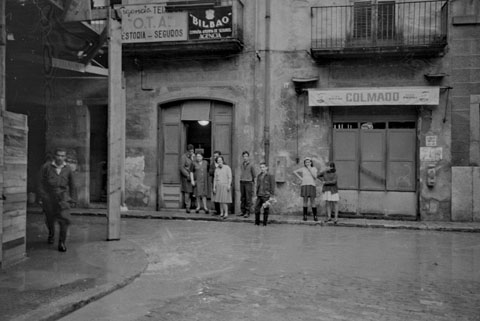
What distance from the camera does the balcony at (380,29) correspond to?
14.4 m

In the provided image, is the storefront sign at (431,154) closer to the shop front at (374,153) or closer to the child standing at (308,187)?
the shop front at (374,153)

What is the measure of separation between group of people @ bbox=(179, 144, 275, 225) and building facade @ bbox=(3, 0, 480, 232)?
669 mm

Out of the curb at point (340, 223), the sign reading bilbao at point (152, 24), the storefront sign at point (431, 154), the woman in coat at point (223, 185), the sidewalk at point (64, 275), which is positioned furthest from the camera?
the sign reading bilbao at point (152, 24)

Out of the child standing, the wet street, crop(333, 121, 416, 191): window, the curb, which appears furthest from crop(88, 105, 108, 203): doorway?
crop(333, 121, 416, 191): window

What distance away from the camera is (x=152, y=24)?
1577 cm

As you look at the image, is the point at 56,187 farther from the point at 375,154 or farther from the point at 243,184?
the point at 375,154

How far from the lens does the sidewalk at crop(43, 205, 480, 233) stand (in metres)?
13.4

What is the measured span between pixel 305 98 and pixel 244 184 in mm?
3203

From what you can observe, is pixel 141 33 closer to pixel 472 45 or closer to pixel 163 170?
pixel 163 170

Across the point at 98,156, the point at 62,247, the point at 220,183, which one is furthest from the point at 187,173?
the point at 62,247

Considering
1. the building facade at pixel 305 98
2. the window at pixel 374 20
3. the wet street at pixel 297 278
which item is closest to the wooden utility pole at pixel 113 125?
the wet street at pixel 297 278

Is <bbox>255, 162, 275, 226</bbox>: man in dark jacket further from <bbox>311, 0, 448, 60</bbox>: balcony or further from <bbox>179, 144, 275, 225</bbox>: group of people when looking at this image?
<bbox>311, 0, 448, 60</bbox>: balcony

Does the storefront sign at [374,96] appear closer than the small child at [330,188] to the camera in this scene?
No

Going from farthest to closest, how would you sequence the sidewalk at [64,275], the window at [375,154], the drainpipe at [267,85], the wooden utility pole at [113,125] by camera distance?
the drainpipe at [267,85] < the window at [375,154] < the wooden utility pole at [113,125] < the sidewalk at [64,275]
